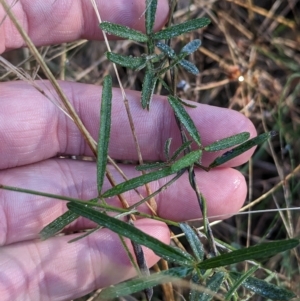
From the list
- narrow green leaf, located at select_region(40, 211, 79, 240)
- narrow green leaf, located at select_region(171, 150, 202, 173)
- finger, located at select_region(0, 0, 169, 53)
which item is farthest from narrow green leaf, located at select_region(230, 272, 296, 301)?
finger, located at select_region(0, 0, 169, 53)

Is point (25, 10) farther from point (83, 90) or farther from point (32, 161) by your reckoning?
point (32, 161)

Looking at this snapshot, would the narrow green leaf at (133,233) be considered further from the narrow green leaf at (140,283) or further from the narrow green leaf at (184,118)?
the narrow green leaf at (184,118)

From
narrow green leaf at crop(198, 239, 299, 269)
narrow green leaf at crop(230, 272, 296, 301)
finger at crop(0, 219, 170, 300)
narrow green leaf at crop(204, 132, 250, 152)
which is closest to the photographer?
narrow green leaf at crop(198, 239, 299, 269)

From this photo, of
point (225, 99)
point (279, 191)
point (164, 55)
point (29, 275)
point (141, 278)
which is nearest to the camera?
point (141, 278)

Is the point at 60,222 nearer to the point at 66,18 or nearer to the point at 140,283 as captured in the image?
the point at 140,283

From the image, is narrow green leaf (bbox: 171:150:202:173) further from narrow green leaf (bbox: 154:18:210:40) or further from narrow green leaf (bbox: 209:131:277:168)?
narrow green leaf (bbox: 154:18:210:40)

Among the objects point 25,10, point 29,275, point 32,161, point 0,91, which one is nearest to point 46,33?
point 25,10
